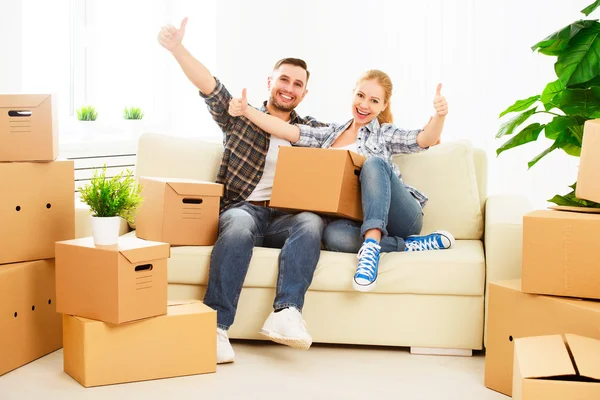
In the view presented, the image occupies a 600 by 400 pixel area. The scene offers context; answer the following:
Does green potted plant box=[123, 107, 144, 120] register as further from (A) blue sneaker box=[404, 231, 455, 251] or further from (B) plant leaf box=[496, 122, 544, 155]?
(B) plant leaf box=[496, 122, 544, 155]

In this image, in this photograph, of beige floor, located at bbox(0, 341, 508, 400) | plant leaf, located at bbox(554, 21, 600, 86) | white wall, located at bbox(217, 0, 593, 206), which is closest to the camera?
beige floor, located at bbox(0, 341, 508, 400)

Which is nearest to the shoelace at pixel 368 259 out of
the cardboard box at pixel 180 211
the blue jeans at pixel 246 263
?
the blue jeans at pixel 246 263

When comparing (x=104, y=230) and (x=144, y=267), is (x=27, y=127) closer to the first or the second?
(x=104, y=230)

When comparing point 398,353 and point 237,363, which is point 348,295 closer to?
point 398,353

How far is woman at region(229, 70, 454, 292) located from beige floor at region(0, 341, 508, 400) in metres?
0.27

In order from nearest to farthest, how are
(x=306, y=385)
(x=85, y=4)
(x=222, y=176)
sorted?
(x=306, y=385), (x=222, y=176), (x=85, y=4)

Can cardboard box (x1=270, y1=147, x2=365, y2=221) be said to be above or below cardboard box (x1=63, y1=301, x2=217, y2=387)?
above

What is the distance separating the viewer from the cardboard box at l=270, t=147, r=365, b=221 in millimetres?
2592

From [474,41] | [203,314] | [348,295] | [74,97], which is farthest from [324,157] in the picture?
[74,97]

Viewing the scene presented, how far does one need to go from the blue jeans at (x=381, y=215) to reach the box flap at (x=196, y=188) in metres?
0.41

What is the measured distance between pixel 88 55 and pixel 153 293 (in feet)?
8.34

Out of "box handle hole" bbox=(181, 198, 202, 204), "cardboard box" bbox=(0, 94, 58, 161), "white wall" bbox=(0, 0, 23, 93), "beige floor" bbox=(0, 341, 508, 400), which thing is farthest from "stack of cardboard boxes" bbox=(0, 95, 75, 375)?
"white wall" bbox=(0, 0, 23, 93)

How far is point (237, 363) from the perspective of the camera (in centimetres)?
243

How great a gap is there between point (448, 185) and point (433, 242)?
1.18 ft
